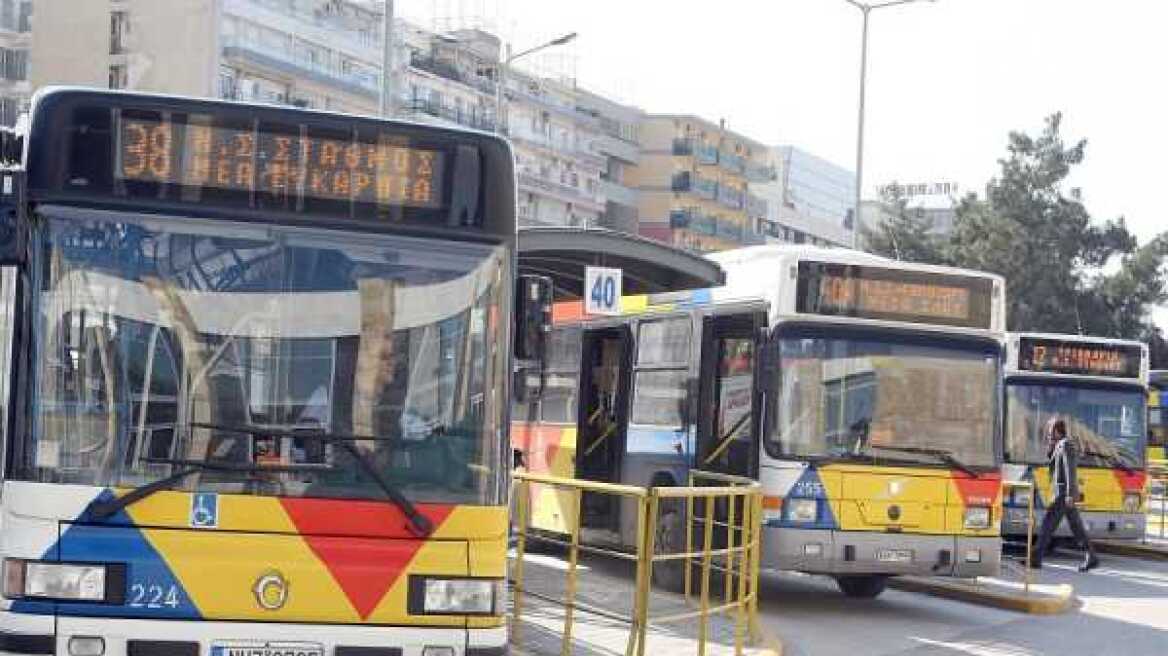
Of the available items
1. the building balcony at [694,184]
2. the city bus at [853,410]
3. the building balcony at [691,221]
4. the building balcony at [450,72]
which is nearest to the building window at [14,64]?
the building balcony at [450,72]

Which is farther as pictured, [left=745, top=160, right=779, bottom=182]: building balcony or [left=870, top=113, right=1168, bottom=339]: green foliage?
[left=745, top=160, right=779, bottom=182]: building balcony

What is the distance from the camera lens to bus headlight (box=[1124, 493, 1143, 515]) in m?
23.4

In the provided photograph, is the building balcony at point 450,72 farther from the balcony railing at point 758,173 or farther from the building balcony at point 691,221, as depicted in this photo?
the balcony railing at point 758,173

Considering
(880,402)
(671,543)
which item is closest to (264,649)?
(671,543)

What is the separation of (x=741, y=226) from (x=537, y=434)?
97192mm

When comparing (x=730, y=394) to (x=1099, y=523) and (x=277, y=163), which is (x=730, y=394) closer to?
(x=277, y=163)

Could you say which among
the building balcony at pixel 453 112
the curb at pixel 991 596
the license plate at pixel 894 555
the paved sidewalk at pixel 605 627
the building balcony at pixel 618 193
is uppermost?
the building balcony at pixel 453 112

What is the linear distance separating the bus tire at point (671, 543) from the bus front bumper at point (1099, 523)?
873 cm

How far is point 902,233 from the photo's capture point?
67.2 meters

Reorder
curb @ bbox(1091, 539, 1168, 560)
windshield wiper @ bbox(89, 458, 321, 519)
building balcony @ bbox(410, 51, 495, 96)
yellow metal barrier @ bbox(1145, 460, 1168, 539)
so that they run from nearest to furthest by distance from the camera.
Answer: windshield wiper @ bbox(89, 458, 321, 519)
curb @ bbox(1091, 539, 1168, 560)
yellow metal barrier @ bbox(1145, 460, 1168, 539)
building balcony @ bbox(410, 51, 495, 96)

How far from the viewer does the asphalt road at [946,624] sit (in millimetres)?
13961

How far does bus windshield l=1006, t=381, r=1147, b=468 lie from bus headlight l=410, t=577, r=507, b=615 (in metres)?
16.6

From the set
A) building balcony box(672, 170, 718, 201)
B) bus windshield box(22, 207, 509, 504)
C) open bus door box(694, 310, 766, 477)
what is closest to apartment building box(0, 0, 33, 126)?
building balcony box(672, 170, 718, 201)

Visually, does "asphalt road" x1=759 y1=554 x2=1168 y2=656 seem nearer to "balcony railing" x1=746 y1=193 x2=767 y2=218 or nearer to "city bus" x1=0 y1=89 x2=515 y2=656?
"city bus" x1=0 y1=89 x2=515 y2=656
